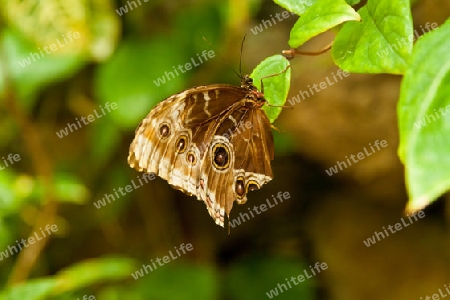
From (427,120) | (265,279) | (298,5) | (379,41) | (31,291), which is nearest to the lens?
(427,120)

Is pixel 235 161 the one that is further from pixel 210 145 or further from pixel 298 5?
pixel 298 5

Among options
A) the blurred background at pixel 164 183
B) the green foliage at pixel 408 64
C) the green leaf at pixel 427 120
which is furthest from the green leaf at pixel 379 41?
the blurred background at pixel 164 183

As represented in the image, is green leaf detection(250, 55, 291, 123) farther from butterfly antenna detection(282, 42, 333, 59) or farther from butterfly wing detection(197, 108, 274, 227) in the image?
butterfly wing detection(197, 108, 274, 227)

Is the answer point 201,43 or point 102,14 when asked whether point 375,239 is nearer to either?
point 201,43

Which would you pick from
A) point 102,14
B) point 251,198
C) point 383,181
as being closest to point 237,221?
point 251,198

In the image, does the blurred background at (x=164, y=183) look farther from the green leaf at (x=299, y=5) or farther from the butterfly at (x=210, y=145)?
the green leaf at (x=299, y=5)

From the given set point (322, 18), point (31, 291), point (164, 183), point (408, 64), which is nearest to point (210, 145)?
point (322, 18)
